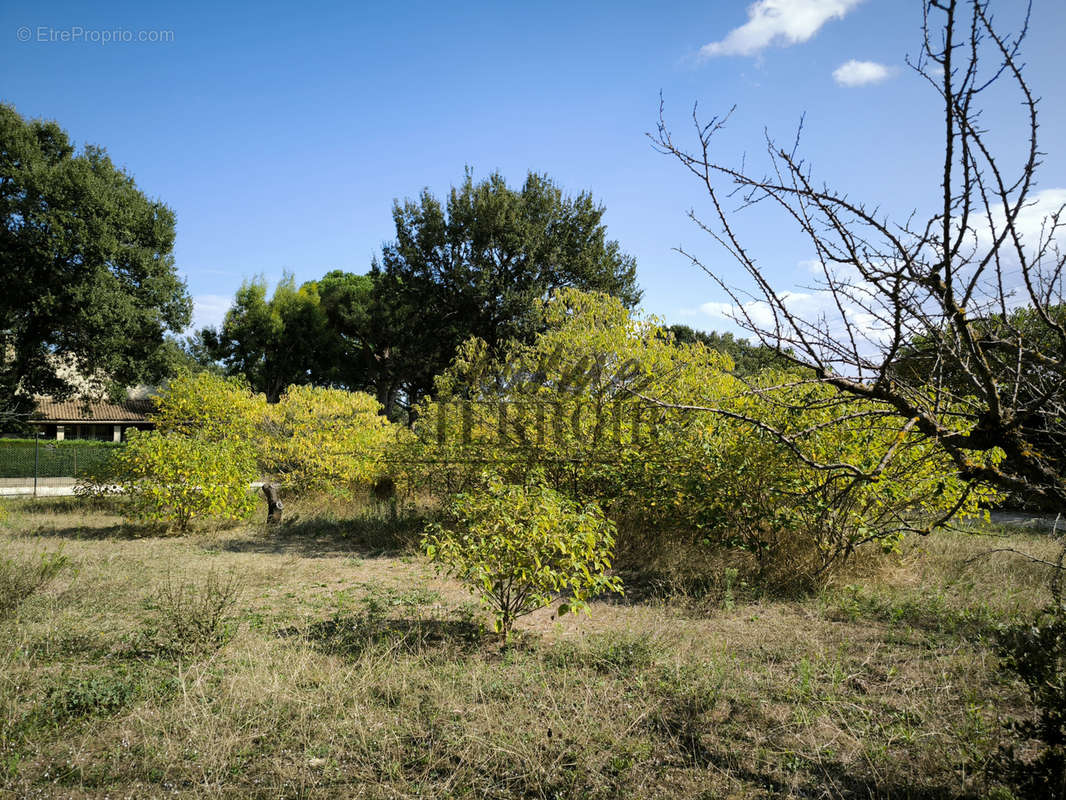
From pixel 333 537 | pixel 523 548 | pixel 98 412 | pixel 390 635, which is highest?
pixel 98 412

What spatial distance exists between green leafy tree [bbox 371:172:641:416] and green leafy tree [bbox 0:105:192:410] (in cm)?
841

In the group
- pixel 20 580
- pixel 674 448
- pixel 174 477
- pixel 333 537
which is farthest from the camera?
pixel 333 537

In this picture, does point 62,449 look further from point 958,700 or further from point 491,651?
point 958,700

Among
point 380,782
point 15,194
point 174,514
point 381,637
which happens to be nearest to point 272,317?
point 15,194

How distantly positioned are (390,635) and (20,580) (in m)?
3.54

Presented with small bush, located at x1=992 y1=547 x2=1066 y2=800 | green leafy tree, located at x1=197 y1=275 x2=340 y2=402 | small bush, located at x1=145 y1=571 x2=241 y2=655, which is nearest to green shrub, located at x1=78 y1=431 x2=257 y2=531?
small bush, located at x1=145 y1=571 x2=241 y2=655

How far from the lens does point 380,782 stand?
2.75 meters

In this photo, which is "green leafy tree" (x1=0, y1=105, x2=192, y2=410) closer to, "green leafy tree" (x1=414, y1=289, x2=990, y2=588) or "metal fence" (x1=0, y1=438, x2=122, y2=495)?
"metal fence" (x1=0, y1=438, x2=122, y2=495)

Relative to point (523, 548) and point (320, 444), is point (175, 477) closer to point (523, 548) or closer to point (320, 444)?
point (320, 444)

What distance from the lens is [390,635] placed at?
185 inches

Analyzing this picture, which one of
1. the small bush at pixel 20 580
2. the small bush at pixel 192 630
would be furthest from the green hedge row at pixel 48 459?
the small bush at pixel 192 630

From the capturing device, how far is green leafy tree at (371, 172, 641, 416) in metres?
21.8

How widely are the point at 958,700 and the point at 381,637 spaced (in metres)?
3.82

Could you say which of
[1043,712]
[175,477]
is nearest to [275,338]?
[175,477]
